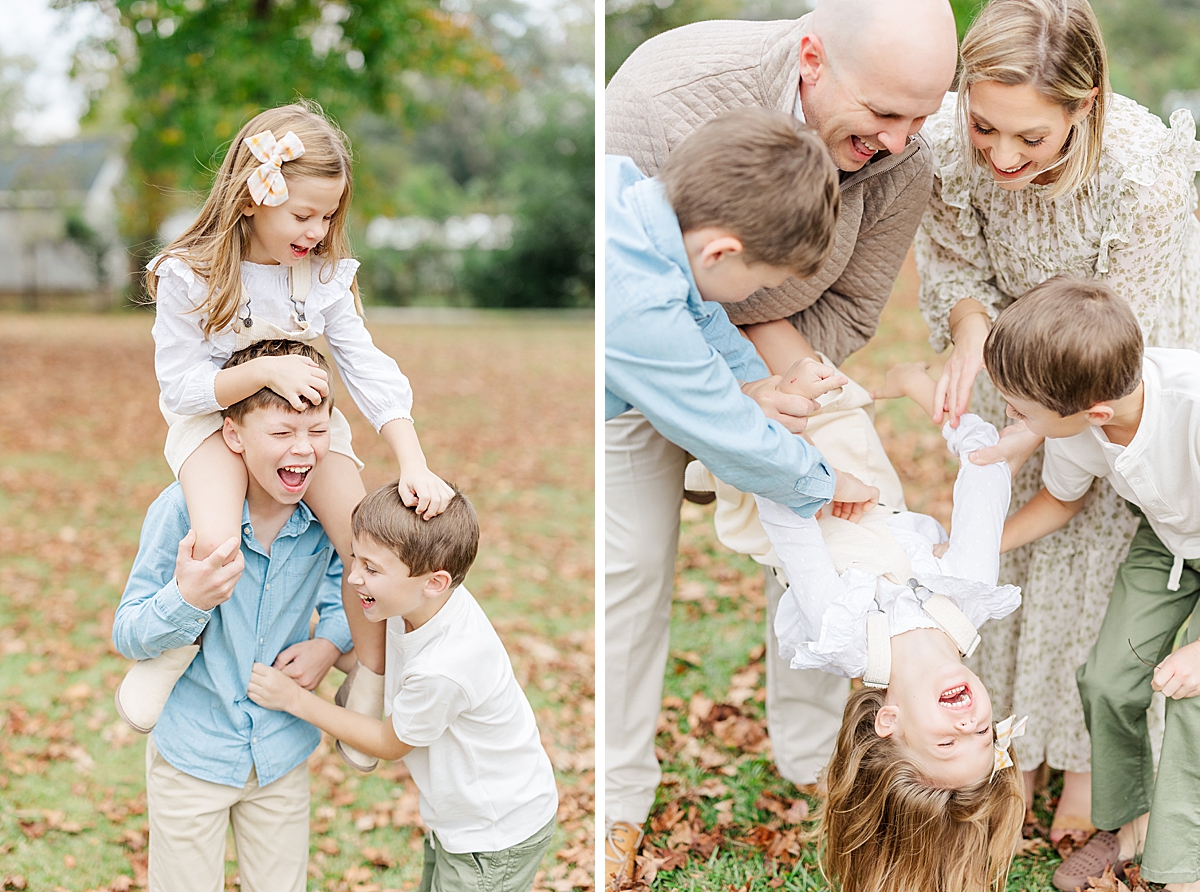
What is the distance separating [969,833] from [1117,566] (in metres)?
1.16

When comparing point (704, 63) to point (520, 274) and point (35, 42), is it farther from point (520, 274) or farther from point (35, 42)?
point (520, 274)

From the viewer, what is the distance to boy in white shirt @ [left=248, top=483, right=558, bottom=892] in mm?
2512

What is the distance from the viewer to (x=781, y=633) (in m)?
2.98

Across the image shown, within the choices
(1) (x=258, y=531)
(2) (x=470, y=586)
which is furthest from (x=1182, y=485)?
(2) (x=470, y=586)

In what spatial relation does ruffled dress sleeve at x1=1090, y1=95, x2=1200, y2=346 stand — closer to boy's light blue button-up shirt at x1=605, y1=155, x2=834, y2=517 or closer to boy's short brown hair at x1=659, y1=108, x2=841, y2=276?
boy's short brown hair at x1=659, y1=108, x2=841, y2=276

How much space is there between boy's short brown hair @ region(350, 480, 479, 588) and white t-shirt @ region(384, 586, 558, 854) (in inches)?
5.8

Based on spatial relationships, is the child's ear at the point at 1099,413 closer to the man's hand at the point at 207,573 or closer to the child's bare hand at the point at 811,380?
the child's bare hand at the point at 811,380

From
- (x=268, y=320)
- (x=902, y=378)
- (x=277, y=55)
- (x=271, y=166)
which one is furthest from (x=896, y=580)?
(x=277, y=55)

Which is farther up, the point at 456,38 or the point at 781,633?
the point at 456,38

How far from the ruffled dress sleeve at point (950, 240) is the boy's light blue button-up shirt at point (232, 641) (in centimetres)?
193

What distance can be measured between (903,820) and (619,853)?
3.52 ft

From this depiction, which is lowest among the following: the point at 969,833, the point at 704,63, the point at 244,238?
the point at 969,833

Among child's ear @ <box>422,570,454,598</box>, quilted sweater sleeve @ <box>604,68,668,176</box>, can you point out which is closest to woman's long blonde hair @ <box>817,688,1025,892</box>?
child's ear @ <box>422,570,454,598</box>

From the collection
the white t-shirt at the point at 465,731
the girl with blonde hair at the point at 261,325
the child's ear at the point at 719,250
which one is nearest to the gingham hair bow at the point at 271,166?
the girl with blonde hair at the point at 261,325
